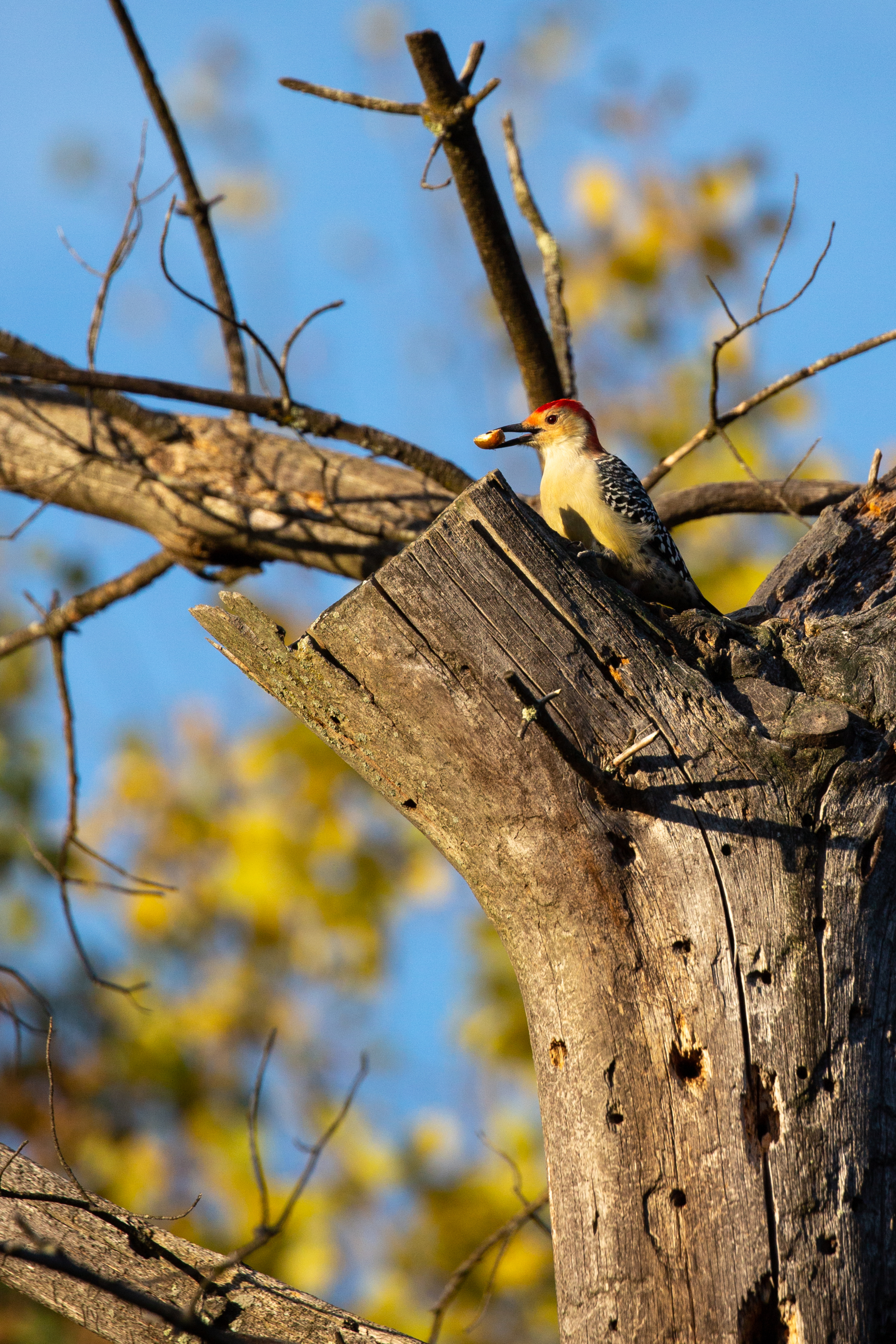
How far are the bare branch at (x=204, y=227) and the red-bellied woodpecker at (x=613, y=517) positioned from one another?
1683mm

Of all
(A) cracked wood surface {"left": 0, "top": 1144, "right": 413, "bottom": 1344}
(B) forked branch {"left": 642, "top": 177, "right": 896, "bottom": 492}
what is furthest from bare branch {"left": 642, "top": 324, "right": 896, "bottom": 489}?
(A) cracked wood surface {"left": 0, "top": 1144, "right": 413, "bottom": 1344}

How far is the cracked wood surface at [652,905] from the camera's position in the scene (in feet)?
Result: 8.09

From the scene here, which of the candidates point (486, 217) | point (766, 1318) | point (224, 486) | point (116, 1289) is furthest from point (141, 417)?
point (766, 1318)

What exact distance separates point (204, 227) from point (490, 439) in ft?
8.01

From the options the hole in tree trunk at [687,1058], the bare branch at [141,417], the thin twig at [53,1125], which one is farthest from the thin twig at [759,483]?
the thin twig at [53,1125]

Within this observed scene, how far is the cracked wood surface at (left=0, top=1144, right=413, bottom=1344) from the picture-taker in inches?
102

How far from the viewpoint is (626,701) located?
9.07ft

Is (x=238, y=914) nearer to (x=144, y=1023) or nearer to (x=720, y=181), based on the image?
(x=144, y=1023)

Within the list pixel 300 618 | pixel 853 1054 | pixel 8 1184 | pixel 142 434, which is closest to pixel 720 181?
pixel 300 618

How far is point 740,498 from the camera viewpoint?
5438 millimetres

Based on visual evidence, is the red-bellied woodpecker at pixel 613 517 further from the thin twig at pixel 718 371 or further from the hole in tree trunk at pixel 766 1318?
the hole in tree trunk at pixel 766 1318

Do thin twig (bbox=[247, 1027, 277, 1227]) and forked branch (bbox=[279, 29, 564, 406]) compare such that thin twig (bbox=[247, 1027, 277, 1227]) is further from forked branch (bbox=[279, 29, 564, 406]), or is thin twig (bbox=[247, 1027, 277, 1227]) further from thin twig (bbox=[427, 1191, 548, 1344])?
forked branch (bbox=[279, 29, 564, 406])

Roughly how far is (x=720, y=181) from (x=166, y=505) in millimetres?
7480

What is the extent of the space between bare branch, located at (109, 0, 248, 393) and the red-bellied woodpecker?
1683 mm
